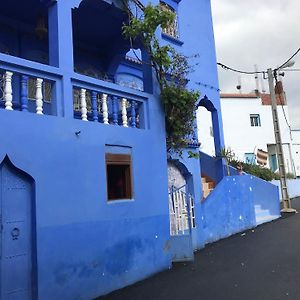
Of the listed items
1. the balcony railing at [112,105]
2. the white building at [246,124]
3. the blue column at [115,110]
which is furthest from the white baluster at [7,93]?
the white building at [246,124]

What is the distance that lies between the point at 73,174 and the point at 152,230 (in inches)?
84.2

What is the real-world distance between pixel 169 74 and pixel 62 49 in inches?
108

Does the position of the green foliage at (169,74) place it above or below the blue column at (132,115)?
above

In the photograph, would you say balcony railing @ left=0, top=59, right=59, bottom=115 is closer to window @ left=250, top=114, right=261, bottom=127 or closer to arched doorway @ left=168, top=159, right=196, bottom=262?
arched doorway @ left=168, top=159, right=196, bottom=262

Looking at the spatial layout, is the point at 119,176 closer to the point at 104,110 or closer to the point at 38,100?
the point at 104,110

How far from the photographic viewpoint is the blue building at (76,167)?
5.01 m

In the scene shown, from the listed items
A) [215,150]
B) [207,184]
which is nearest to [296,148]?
[215,150]

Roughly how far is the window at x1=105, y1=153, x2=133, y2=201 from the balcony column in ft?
3.90

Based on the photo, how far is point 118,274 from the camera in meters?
6.19

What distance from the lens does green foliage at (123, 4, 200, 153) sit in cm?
721

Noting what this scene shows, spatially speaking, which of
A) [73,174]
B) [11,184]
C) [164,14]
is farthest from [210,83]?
[11,184]

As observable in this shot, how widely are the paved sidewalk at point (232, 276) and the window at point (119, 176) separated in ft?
4.94

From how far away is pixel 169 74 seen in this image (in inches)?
317

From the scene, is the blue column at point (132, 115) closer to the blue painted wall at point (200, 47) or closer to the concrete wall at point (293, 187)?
the blue painted wall at point (200, 47)
